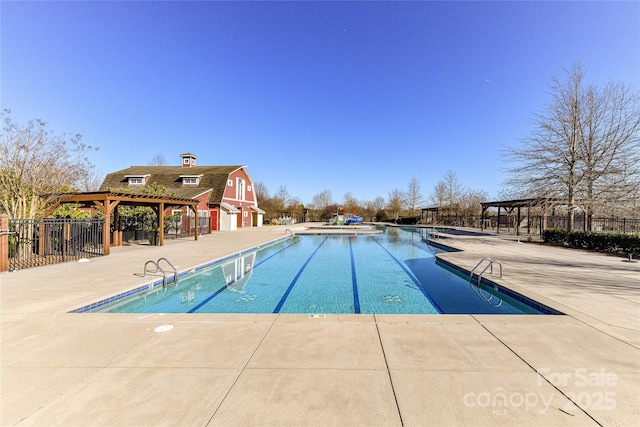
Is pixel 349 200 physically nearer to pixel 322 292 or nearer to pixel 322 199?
pixel 322 199

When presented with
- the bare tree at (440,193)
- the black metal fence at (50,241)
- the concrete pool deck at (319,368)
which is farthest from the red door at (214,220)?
the bare tree at (440,193)

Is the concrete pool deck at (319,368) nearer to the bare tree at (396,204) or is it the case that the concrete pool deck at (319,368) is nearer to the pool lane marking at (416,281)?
the pool lane marking at (416,281)

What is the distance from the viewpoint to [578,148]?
15.8m

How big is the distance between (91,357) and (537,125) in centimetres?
2289

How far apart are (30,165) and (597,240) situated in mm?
23821

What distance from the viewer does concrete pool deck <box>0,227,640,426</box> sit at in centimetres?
214

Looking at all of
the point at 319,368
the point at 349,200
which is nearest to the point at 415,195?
the point at 349,200

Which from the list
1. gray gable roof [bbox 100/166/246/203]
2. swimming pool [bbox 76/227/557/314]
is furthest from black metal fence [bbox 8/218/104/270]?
gray gable roof [bbox 100/166/246/203]

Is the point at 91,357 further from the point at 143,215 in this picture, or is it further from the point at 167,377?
the point at 143,215

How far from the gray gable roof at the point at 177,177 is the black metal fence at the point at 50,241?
1416 centimetres

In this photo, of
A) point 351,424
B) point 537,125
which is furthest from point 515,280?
point 537,125

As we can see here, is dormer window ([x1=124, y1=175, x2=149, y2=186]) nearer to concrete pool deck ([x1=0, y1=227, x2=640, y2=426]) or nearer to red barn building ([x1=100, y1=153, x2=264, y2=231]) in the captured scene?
red barn building ([x1=100, y1=153, x2=264, y2=231])

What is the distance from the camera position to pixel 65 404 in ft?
7.47

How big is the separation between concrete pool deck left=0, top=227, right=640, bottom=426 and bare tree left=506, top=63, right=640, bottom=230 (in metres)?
14.8
